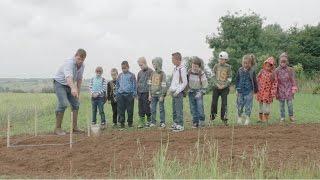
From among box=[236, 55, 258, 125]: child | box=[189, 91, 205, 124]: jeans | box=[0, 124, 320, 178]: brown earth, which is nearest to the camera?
box=[0, 124, 320, 178]: brown earth

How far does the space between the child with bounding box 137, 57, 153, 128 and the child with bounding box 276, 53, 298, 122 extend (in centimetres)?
312

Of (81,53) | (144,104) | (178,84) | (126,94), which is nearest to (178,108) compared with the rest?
(178,84)

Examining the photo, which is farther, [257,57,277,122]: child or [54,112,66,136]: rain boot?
[257,57,277,122]: child

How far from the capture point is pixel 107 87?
15.1m

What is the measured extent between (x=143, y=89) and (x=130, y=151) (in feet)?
15.9

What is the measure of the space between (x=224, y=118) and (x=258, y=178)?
21.3 ft

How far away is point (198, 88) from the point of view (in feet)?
42.7

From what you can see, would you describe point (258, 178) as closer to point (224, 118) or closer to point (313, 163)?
point (313, 163)

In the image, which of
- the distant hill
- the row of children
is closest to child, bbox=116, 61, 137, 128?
the row of children

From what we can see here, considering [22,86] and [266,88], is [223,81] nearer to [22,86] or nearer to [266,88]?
[266,88]

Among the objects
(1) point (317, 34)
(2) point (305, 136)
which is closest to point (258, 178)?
(2) point (305, 136)

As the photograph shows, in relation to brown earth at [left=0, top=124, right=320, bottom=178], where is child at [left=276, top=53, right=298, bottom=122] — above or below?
above

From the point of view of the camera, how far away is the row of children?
43.0 feet

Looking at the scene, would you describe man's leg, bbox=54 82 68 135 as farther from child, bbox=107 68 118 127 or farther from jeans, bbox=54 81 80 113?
child, bbox=107 68 118 127
